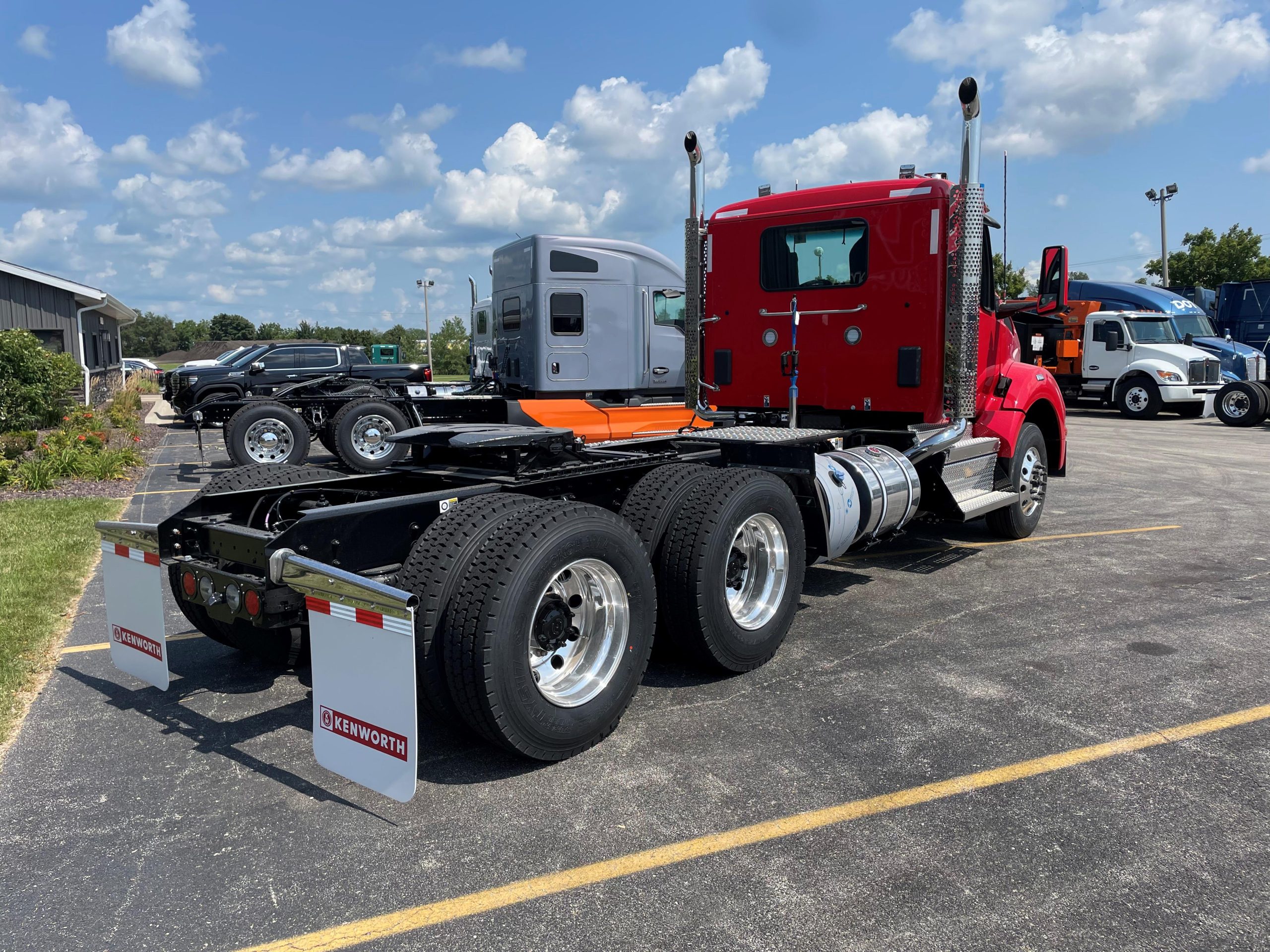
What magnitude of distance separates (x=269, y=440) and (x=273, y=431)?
0.50ft

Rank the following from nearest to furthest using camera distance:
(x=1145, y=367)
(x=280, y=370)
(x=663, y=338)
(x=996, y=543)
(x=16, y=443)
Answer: (x=996, y=543) → (x=16, y=443) → (x=663, y=338) → (x=280, y=370) → (x=1145, y=367)

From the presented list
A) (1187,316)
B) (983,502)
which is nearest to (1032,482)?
(983,502)

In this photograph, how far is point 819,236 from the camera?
23.7 ft

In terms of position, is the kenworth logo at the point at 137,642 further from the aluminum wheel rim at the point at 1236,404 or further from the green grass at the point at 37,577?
the aluminum wheel rim at the point at 1236,404

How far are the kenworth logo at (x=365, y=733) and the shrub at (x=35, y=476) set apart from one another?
9511 millimetres

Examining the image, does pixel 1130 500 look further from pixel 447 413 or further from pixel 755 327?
pixel 447 413

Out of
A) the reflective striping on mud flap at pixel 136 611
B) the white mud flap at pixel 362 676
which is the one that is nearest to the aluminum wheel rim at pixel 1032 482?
the white mud flap at pixel 362 676

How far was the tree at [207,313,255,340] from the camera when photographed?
114125 millimetres

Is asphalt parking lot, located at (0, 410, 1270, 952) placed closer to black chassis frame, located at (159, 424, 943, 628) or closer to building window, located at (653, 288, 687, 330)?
black chassis frame, located at (159, 424, 943, 628)

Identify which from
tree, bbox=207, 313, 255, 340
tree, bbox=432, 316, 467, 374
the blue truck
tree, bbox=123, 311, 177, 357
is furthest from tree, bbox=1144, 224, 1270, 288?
tree, bbox=123, 311, 177, 357

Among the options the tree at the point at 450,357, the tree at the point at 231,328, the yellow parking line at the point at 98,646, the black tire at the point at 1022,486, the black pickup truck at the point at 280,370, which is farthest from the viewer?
the tree at the point at 231,328

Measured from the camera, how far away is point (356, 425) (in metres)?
13.4

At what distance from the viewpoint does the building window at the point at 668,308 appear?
13.4 m

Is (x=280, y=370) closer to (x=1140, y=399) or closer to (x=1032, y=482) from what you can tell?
(x=1032, y=482)
